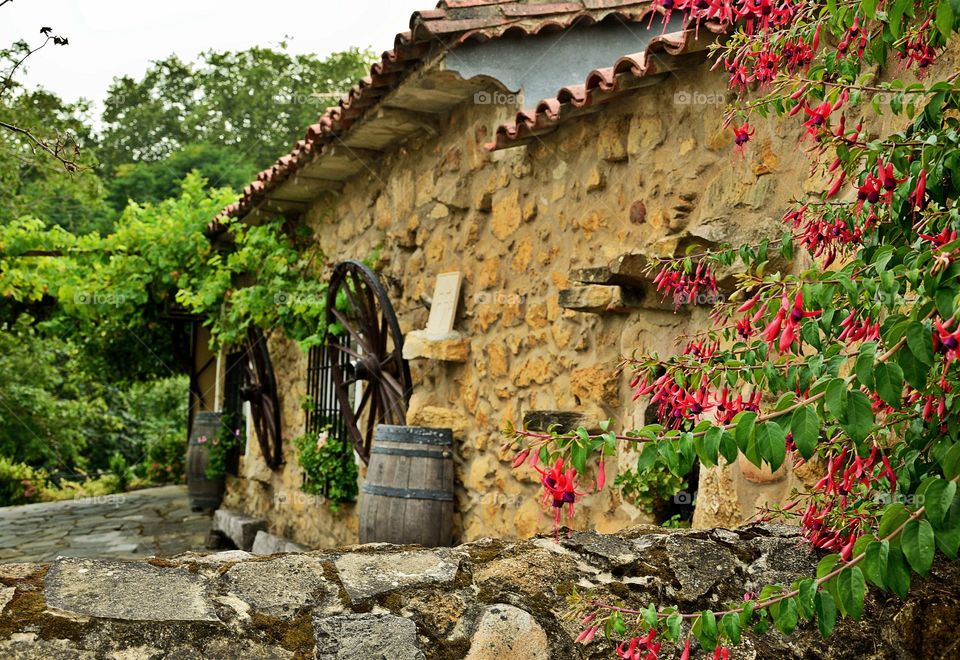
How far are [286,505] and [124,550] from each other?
4.53ft

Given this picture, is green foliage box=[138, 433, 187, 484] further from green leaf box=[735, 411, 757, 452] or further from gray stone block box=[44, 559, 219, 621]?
green leaf box=[735, 411, 757, 452]

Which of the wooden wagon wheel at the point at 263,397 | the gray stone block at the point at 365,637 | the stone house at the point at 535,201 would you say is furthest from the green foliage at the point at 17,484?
the gray stone block at the point at 365,637

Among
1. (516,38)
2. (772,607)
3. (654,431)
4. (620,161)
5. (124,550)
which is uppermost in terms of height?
(516,38)

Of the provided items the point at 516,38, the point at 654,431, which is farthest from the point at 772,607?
the point at 516,38

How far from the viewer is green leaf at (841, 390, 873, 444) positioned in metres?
1.21

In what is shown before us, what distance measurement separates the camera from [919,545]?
1.18 meters

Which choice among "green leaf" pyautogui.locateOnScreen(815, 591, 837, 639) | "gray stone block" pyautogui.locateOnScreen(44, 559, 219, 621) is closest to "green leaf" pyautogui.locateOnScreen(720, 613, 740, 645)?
"green leaf" pyautogui.locateOnScreen(815, 591, 837, 639)

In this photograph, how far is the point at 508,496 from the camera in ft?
13.4

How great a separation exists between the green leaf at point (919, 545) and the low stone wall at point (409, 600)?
0.62 metres

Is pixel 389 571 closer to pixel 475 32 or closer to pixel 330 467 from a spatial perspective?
pixel 475 32

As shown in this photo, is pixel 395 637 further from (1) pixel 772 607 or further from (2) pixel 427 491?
(2) pixel 427 491

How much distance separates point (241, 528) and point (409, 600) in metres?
5.95

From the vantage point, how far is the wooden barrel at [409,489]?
4.20 metres

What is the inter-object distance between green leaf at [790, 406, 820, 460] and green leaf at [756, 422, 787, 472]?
0.06 ft
